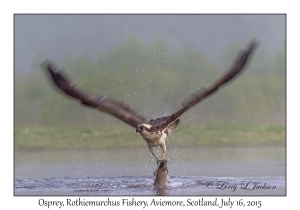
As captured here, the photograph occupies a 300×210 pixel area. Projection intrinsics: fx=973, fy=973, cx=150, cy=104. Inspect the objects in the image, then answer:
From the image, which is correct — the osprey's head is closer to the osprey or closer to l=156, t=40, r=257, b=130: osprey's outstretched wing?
the osprey

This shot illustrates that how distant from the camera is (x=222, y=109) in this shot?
26.5 m

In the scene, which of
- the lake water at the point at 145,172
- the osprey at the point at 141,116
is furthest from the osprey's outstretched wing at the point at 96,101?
the lake water at the point at 145,172

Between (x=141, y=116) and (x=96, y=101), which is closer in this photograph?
(x=96, y=101)

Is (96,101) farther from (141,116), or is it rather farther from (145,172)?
(145,172)

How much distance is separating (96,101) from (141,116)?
1410 mm

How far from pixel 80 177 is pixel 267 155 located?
19.5ft

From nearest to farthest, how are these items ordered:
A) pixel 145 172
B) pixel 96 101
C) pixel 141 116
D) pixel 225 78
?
pixel 225 78 < pixel 96 101 < pixel 141 116 < pixel 145 172

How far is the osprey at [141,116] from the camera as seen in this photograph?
1816 cm

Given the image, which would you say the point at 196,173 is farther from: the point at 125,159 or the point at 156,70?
the point at 156,70

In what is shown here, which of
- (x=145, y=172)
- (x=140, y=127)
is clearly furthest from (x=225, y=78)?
(x=145, y=172)

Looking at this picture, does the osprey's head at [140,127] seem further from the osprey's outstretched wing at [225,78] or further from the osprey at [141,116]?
the osprey's outstretched wing at [225,78]

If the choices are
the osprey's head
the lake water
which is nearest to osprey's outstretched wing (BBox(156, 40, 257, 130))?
the osprey's head

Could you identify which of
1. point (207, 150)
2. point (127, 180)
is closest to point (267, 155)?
point (207, 150)

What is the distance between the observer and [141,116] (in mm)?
20188
